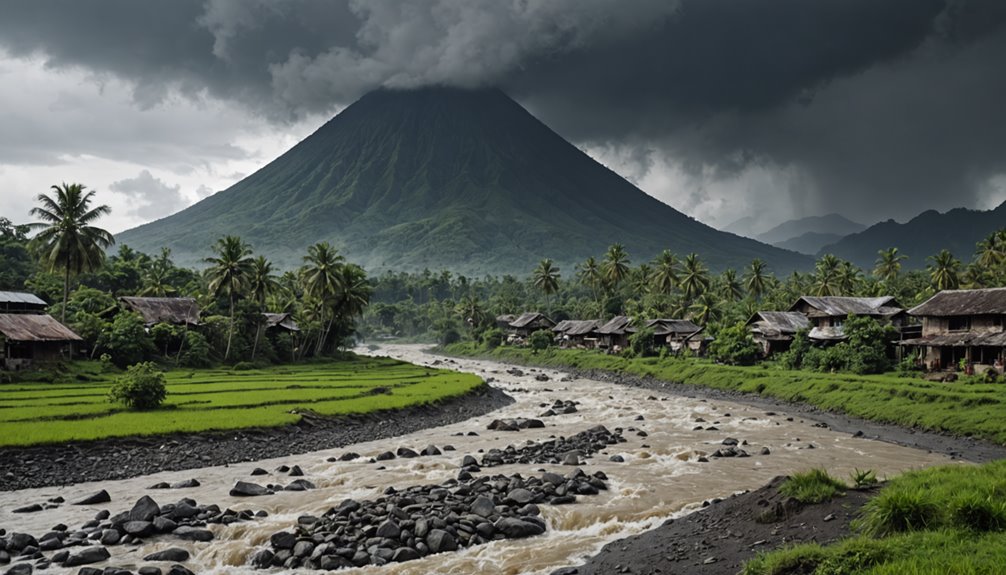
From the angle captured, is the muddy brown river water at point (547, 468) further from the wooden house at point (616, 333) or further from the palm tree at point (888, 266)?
the palm tree at point (888, 266)

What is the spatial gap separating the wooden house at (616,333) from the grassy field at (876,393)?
60.2ft

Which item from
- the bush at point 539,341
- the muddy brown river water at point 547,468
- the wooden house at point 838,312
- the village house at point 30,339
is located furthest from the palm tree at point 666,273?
the village house at point 30,339

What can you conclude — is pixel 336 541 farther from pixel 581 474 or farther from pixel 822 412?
pixel 822 412

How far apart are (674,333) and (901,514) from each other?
70431 mm

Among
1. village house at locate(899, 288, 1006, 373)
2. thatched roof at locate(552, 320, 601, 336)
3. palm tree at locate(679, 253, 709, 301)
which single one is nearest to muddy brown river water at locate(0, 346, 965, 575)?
village house at locate(899, 288, 1006, 373)

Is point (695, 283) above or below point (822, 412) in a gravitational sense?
above

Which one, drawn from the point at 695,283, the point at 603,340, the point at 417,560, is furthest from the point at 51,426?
the point at 695,283

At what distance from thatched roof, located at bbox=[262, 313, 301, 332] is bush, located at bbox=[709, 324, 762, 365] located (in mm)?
47264

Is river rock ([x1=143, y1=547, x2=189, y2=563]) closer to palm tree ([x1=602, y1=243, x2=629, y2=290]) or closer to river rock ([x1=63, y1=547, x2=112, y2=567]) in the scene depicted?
river rock ([x1=63, y1=547, x2=112, y2=567])

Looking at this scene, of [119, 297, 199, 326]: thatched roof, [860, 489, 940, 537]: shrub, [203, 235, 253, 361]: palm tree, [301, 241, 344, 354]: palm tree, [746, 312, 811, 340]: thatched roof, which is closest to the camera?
[860, 489, 940, 537]: shrub

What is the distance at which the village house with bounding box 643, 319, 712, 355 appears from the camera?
78375 millimetres

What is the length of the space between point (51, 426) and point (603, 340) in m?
74.6

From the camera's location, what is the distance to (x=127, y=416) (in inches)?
1227

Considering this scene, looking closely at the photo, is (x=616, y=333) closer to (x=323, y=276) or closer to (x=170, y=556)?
(x=323, y=276)
